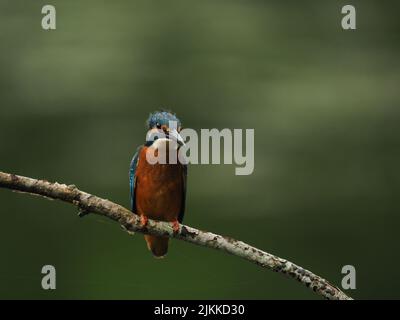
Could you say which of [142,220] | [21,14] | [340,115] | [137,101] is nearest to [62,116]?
[137,101]

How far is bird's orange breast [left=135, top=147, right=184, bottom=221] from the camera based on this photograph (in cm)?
427

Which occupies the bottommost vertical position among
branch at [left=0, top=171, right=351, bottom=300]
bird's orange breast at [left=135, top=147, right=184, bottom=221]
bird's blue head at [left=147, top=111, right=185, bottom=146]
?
branch at [left=0, top=171, right=351, bottom=300]

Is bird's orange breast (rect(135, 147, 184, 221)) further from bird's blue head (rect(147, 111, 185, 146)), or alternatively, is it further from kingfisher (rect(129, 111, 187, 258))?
bird's blue head (rect(147, 111, 185, 146))

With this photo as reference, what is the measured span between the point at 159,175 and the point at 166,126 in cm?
34

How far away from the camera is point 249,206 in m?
9.66

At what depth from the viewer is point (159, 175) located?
14.1 ft

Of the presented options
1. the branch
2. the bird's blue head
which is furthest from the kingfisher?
the branch

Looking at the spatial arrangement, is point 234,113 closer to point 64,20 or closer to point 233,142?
point 233,142

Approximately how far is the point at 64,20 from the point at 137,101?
6.19 feet

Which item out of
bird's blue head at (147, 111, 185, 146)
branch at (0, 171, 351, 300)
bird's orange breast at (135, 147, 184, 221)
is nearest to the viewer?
branch at (0, 171, 351, 300)

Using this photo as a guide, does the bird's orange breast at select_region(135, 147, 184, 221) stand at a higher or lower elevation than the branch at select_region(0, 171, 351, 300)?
higher

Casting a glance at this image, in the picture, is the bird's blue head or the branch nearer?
the branch

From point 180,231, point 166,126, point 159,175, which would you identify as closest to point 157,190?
point 159,175

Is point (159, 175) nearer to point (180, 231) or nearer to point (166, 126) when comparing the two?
point (166, 126)
